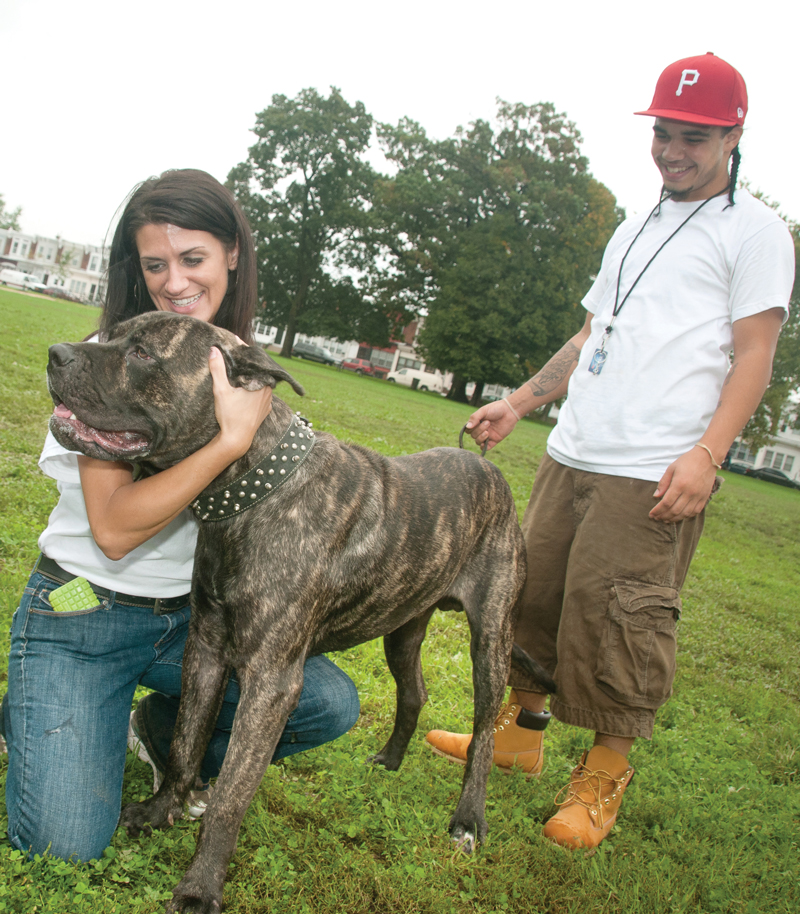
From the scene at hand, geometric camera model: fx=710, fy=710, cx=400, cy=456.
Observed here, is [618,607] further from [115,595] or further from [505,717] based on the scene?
[115,595]

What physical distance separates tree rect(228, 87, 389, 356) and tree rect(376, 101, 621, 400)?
272cm

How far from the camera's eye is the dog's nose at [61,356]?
2086mm

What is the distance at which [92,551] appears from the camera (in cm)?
262

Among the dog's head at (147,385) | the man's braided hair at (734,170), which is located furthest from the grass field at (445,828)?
the man's braided hair at (734,170)

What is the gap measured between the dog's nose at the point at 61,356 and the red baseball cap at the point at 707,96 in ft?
7.51

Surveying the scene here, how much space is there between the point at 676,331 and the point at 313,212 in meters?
41.1

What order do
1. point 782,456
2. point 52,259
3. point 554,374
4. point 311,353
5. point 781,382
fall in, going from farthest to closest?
1. point 52,259
2. point 782,456
3. point 311,353
4. point 781,382
5. point 554,374

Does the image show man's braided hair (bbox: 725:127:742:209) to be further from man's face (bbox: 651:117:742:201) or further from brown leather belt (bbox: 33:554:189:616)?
brown leather belt (bbox: 33:554:189:616)

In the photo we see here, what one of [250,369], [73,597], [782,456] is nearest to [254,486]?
[250,369]

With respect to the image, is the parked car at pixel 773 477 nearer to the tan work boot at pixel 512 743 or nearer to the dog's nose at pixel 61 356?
the tan work boot at pixel 512 743

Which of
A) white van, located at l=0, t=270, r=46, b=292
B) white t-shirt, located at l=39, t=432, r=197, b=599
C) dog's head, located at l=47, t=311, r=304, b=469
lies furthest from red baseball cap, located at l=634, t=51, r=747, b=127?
white van, located at l=0, t=270, r=46, b=292

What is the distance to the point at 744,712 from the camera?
4699 millimetres

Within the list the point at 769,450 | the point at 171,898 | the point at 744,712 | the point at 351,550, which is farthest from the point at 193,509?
the point at 769,450

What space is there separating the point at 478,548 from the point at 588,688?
75cm
